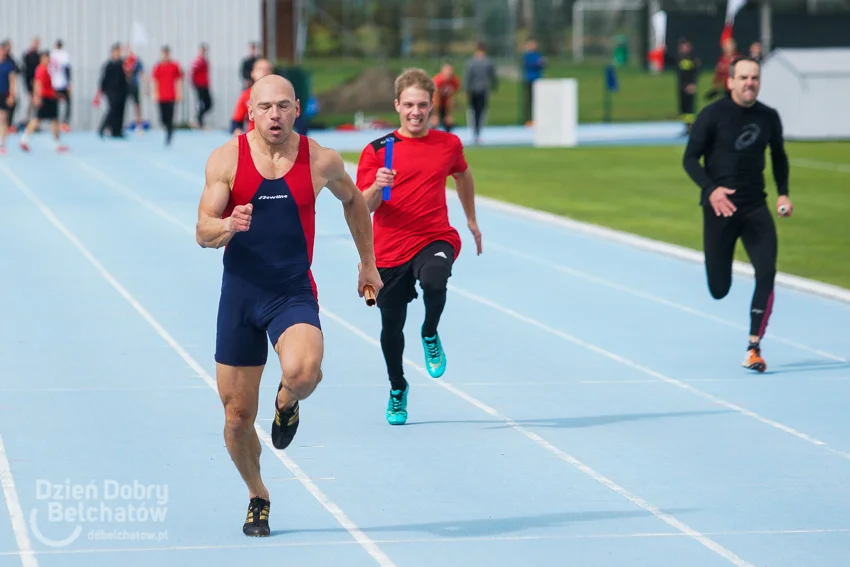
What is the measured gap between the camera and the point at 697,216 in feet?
70.4

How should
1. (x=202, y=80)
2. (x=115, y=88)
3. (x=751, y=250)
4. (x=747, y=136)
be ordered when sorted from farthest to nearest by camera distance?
A: 1. (x=202, y=80)
2. (x=115, y=88)
3. (x=751, y=250)
4. (x=747, y=136)

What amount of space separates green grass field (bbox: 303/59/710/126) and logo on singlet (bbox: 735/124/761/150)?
3381 centimetres

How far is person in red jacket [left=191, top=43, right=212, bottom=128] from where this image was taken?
41.7 meters

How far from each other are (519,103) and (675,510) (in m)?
44.4

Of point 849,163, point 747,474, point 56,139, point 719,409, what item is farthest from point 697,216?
point 56,139

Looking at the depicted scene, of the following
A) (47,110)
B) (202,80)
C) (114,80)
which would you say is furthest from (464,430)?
(202,80)

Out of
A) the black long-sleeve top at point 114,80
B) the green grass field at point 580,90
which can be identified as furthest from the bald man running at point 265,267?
the green grass field at point 580,90

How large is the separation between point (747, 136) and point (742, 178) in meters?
0.30

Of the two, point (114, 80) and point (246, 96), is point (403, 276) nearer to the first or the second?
point (246, 96)

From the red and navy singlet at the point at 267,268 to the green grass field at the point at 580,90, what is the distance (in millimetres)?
37915

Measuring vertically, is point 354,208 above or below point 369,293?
above

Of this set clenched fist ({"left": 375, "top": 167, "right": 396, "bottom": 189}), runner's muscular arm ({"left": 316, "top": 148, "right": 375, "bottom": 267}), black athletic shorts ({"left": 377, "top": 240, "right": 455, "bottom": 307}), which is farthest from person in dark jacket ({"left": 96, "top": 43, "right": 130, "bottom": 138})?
runner's muscular arm ({"left": 316, "top": 148, "right": 375, "bottom": 267})

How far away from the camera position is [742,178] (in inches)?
443

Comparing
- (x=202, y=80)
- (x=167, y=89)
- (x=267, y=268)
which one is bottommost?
(x=267, y=268)
